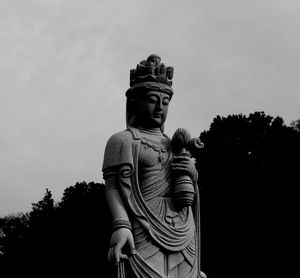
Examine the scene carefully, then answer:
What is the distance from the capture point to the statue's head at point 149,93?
10.1 meters

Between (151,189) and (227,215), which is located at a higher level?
(227,215)

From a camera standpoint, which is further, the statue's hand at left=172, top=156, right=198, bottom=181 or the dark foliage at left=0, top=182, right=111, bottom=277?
the dark foliage at left=0, top=182, right=111, bottom=277

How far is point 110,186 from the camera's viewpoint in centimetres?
962

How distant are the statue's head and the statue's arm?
47.8 inches

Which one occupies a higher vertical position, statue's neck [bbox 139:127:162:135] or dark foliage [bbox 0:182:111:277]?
dark foliage [bbox 0:182:111:277]

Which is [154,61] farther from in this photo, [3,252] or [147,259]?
[3,252]

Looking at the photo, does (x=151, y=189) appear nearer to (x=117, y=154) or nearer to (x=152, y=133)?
(x=117, y=154)

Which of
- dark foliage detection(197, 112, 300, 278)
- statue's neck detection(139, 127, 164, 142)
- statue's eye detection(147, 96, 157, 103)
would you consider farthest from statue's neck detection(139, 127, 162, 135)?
dark foliage detection(197, 112, 300, 278)

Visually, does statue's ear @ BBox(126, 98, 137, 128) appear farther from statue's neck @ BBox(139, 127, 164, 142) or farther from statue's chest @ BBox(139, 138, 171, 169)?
statue's chest @ BBox(139, 138, 171, 169)

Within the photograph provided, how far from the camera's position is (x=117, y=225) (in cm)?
916

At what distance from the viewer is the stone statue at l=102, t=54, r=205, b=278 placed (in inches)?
361

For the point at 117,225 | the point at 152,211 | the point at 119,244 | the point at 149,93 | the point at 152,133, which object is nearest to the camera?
the point at 119,244

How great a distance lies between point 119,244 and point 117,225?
34 centimetres

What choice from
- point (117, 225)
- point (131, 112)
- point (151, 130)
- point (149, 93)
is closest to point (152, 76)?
point (149, 93)
